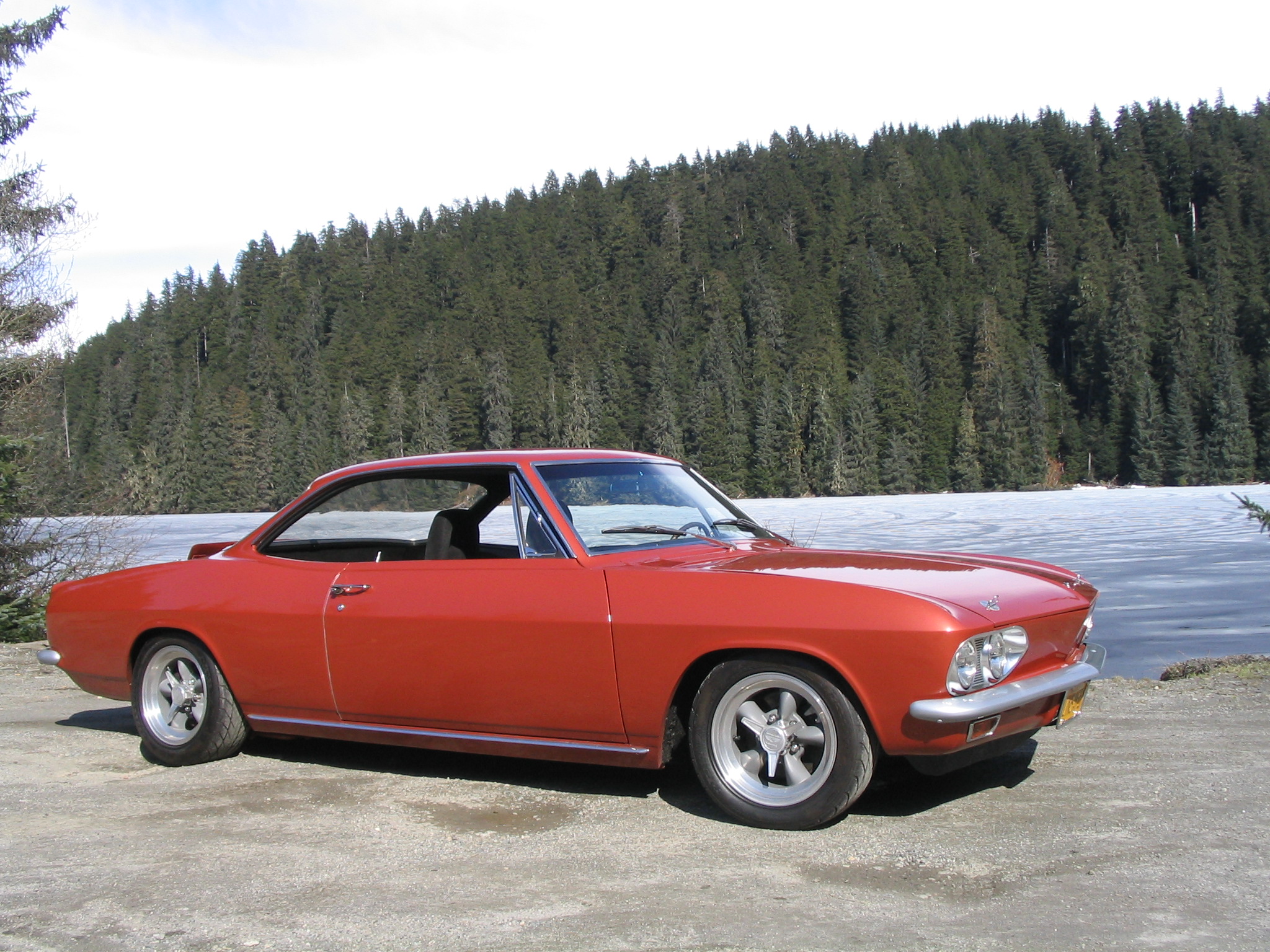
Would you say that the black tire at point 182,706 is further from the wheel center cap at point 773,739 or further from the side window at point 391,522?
the wheel center cap at point 773,739

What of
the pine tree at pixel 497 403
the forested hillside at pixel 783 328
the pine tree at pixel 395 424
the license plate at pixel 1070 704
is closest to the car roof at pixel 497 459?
the license plate at pixel 1070 704

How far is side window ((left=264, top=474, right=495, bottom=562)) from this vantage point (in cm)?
517

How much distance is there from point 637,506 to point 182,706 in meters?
2.43

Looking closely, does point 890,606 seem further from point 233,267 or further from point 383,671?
point 233,267

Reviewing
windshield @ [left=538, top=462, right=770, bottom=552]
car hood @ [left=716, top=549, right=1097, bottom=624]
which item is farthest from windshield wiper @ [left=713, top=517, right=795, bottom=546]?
car hood @ [left=716, top=549, right=1097, bottom=624]

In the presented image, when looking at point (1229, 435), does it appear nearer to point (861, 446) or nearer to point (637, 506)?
point (861, 446)

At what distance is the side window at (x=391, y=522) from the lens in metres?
5.17

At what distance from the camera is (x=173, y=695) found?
546 cm

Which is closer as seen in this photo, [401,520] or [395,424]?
[401,520]

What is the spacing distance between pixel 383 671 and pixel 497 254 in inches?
5840

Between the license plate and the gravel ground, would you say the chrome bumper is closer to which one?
the license plate

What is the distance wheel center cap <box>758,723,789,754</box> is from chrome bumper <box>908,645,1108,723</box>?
51 cm

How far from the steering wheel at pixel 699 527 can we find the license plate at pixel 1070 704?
1.63 meters

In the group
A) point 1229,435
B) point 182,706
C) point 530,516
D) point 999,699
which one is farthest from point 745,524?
point 1229,435
